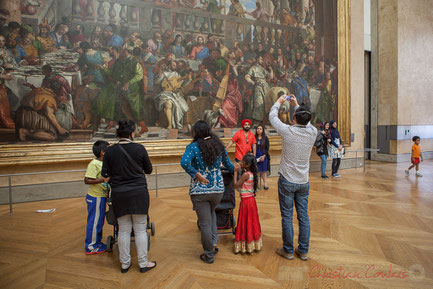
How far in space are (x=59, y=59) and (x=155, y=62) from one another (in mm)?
2397

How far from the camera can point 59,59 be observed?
6809mm

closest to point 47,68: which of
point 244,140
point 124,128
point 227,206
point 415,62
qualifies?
point 124,128

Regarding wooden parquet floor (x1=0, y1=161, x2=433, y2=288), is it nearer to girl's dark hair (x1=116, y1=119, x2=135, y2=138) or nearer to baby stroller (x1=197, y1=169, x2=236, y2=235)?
baby stroller (x1=197, y1=169, x2=236, y2=235)

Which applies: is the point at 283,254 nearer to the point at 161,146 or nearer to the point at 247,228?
the point at 247,228

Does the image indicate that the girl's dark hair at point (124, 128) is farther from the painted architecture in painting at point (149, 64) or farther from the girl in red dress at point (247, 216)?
the painted architecture in painting at point (149, 64)

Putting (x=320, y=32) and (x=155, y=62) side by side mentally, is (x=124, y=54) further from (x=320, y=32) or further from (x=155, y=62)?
(x=320, y=32)

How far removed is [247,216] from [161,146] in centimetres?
475

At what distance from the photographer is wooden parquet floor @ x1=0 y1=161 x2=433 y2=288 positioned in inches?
121

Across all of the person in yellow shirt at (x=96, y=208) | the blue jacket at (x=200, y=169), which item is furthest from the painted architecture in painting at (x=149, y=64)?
the blue jacket at (x=200, y=169)

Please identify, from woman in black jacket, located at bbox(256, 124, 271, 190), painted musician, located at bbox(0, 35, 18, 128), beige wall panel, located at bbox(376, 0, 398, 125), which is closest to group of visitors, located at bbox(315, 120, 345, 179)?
woman in black jacket, located at bbox(256, 124, 271, 190)

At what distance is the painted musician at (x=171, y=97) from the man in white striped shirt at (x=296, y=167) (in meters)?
5.01

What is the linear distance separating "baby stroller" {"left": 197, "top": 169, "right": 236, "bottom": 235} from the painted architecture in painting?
13.7 feet

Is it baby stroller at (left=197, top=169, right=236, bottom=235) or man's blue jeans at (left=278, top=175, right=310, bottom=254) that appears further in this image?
baby stroller at (left=197, top=169, right=236, bottom=235)

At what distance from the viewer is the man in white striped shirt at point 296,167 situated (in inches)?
135
